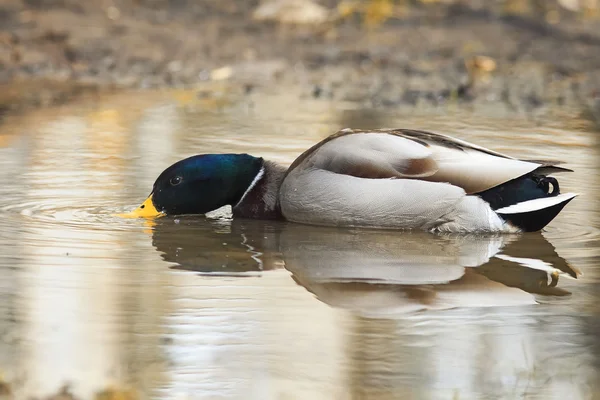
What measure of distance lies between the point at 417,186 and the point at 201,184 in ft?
3.95

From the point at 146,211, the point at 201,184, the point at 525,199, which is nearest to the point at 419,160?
the point at 525,199

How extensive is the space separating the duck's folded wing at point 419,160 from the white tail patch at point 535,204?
0.16m

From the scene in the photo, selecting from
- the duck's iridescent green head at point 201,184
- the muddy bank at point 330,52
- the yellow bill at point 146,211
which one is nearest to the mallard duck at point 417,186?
the duck's iridescent green head at point 201,184

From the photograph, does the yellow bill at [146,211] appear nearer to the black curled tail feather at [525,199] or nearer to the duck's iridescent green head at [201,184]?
the duck's iridescent green head at [201,184]

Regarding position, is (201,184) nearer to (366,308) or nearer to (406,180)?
(406,180)

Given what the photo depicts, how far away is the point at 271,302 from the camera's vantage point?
15.6 ft

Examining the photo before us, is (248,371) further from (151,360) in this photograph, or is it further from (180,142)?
(180,142)

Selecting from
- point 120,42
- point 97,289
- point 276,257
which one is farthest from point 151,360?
point 120,42

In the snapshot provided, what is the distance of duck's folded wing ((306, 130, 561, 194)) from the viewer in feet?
20.0

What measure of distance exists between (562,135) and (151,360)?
618cm

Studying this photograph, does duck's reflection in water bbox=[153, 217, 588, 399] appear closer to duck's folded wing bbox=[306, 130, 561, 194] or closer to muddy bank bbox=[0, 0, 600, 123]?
duck's folded wing bbox=[306, 130, 561, 194]

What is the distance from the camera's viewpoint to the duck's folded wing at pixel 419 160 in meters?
6.08

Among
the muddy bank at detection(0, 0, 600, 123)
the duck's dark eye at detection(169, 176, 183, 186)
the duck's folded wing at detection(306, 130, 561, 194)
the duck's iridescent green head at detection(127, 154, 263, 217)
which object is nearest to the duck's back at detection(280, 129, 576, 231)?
the duck's folded wing at detection(306, 130, 561, 194)

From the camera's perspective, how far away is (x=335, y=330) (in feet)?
14.2
